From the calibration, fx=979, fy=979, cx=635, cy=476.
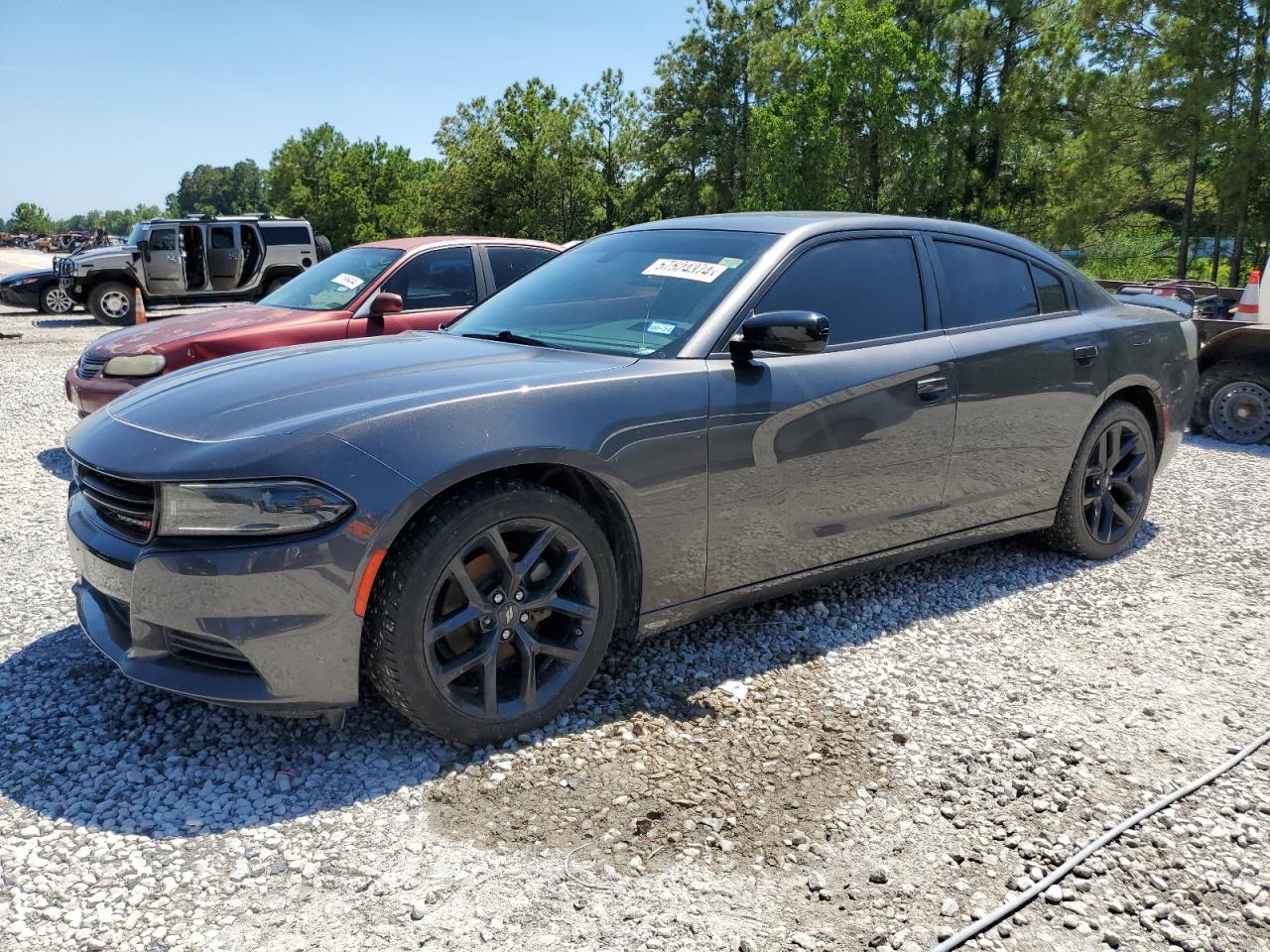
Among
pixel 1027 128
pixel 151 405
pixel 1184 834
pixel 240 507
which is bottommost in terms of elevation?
pixel 1184 834

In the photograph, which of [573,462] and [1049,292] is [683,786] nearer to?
[573,462]

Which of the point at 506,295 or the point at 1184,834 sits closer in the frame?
the point at 1184,834

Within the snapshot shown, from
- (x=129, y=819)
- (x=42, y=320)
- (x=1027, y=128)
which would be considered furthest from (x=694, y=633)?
(x=1027, y=128)

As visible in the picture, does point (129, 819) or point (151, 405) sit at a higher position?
point (151, 405)

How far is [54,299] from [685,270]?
65.0 feet

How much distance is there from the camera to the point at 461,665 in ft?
9.34

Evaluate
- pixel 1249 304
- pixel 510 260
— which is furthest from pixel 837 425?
pixel 1249 304

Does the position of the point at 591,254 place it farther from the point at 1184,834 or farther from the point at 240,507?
the point at 1184,834

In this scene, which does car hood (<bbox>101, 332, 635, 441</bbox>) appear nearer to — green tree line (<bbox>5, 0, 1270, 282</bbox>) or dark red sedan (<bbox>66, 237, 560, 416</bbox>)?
dark red sedan (<bbox>66, 237, 560, 416</bbox>)

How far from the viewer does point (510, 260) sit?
7840 mm

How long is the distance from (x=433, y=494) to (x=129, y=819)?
45.5 inches

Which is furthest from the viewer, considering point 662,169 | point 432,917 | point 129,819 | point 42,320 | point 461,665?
point 662,169

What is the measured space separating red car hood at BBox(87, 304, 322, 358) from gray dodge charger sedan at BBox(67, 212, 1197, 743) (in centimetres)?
353

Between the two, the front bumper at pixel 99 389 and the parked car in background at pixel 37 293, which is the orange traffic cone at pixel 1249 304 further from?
the parked car in background at pixel 37 293
